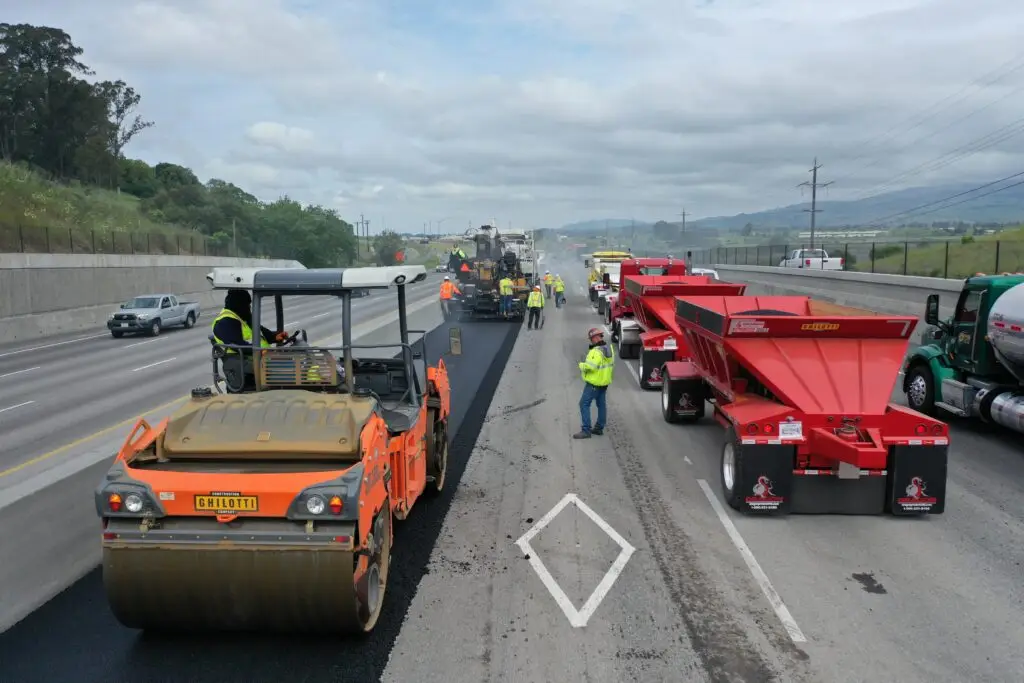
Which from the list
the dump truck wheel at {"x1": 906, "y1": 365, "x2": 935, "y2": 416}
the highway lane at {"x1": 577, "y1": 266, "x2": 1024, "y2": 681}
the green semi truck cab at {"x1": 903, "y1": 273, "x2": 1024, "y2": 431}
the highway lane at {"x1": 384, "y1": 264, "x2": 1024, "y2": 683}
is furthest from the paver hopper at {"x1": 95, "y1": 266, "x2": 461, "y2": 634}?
the dump truck wheel at {"x1": 906, "y1": 365, "x2": 935, "y2": 416}

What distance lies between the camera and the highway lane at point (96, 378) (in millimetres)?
10453

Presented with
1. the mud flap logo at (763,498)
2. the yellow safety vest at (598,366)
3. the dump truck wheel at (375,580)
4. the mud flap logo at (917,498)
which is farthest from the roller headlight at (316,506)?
the yellow safety vest at (598,366)

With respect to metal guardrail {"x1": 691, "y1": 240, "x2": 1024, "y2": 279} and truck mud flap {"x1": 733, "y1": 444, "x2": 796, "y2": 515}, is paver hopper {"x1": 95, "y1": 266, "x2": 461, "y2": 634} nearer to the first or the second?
truck mud flap {"x1": 733, "y1": 444, "x2": 796, "y2": 515}

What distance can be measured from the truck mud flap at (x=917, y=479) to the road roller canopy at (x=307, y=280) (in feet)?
17.5

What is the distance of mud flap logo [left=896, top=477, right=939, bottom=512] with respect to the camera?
8.11 m

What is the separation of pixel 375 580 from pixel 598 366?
20.6ft

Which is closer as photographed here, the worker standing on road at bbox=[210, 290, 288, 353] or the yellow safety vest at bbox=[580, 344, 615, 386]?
the worker standing on road at bbox=[210, 290, 288, 353]

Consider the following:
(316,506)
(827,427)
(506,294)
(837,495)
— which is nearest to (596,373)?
(827,427)

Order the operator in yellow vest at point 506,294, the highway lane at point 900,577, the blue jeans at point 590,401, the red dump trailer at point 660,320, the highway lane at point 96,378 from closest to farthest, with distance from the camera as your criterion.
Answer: the highway lane at point 900,577 → the highway lane at point 96,378 → the blue jeans at point 590,401 → the red dump trailer at point 660,320 → the operator in yellow vest at point 506,294

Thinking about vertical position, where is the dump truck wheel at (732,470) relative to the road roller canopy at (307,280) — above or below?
below

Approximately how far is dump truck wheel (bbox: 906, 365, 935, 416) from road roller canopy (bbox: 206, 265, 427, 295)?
9.62 meters

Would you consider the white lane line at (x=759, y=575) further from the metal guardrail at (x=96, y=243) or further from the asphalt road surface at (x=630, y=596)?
the metal guardrail at (x=96, y=243)

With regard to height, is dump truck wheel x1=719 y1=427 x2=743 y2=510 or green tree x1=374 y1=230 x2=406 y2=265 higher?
green tree x1=374 y1=230 x2=406 y2=265

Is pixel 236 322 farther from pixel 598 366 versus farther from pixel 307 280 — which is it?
pixel 598 366
